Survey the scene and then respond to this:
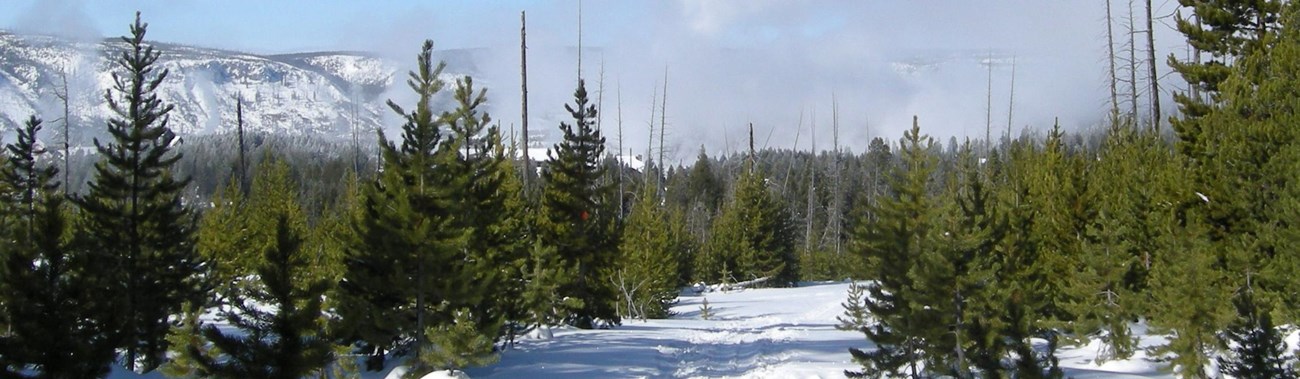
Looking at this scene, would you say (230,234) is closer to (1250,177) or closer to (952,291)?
(952,291)

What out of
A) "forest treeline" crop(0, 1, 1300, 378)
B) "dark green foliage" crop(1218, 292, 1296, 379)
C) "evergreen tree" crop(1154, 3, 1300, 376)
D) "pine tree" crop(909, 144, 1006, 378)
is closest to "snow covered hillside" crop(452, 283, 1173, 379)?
"forest treeline" crop(0, 1, 1300, 378)

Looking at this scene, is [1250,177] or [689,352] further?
[689,352]

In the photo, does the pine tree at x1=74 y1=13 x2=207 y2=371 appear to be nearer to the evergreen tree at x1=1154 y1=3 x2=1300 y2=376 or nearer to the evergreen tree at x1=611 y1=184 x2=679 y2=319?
the evergreen tree at x1=611 y1=184 x2=679 y2=319

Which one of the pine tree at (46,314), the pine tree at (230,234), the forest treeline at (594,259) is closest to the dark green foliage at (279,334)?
the forest treeline at (594,259)

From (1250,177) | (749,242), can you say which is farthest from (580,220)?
(749,242)

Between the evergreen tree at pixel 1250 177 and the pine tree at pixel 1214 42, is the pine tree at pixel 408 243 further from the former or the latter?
the pine tree at pixel 1214 42

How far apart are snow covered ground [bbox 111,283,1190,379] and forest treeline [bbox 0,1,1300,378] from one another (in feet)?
1.75

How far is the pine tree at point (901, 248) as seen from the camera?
44.1 feet

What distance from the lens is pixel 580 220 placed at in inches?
859

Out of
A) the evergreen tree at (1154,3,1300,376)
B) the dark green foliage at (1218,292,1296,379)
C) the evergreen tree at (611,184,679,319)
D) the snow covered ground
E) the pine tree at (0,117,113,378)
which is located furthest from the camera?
the evergreen tree at (611,184,679,319)

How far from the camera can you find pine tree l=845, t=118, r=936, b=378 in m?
13.4

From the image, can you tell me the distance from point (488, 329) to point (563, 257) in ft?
27.0

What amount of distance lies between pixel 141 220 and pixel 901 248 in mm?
14364

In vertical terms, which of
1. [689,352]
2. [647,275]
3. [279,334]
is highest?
[279,334]
